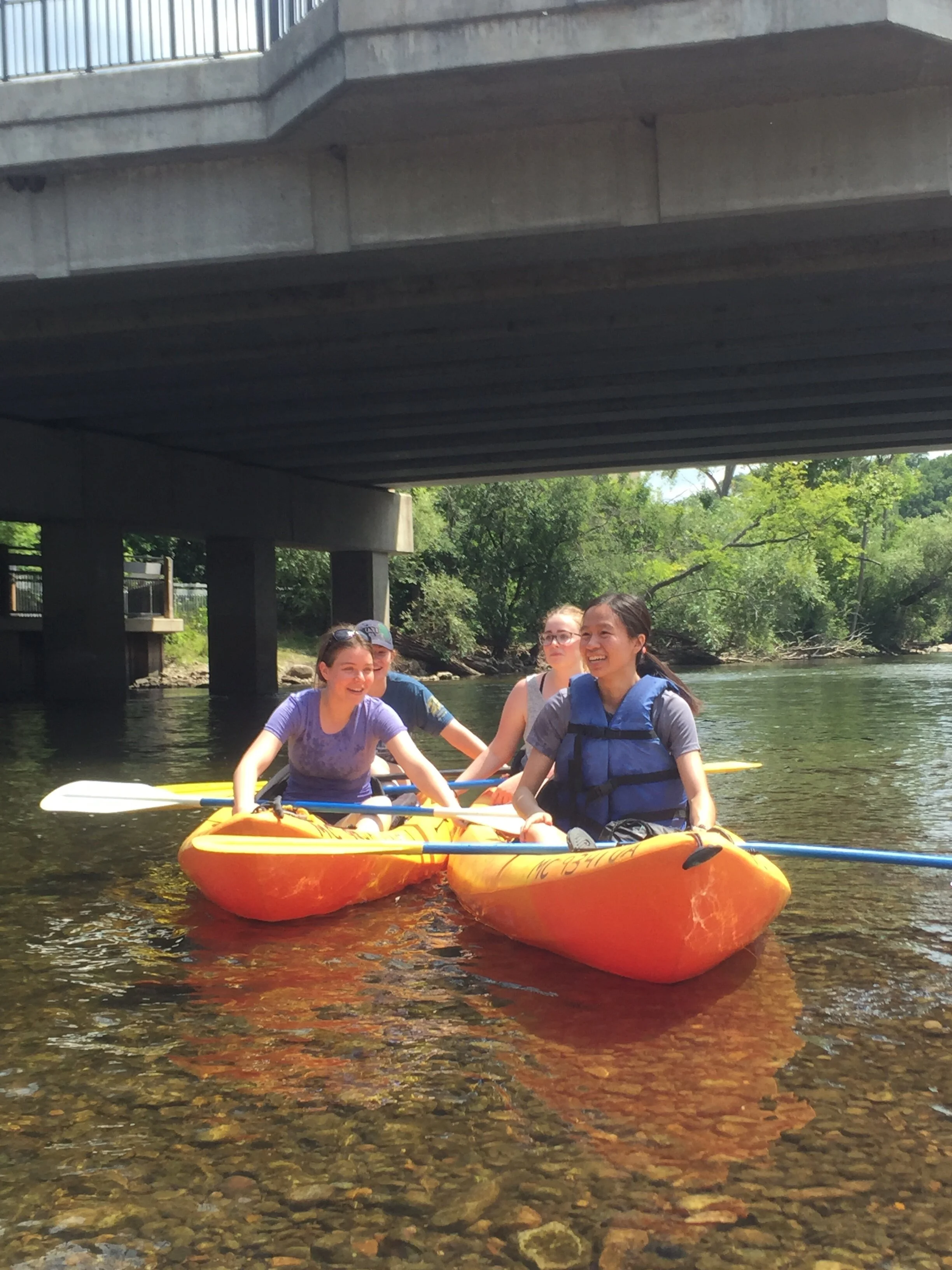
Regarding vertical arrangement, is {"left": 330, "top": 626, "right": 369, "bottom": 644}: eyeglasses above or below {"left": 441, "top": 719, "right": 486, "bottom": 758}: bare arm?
above

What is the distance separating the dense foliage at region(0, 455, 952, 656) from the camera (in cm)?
3497

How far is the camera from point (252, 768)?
5.42 meters

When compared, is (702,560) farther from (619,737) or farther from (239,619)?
(619,737)

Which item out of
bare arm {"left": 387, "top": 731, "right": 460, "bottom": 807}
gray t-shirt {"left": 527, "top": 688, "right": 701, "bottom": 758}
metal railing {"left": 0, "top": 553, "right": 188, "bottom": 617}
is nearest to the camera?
gray t-shirt {"left": 527, "top": 688, "right": 701, "bottom": 758}

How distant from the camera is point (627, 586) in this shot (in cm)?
3516

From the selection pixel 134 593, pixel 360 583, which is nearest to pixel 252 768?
pixel 360 583

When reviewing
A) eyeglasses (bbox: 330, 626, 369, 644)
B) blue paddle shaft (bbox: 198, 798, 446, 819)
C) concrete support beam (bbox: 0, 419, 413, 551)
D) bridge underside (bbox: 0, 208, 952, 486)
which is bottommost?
blue paddle shaft (bbox: 198, 798, 446, 819)

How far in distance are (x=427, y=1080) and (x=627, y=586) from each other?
32.1 meters

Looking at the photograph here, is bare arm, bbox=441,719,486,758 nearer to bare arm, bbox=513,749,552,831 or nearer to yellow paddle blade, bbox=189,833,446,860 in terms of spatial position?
yellow paddle blade, bbox=189,833,446,860

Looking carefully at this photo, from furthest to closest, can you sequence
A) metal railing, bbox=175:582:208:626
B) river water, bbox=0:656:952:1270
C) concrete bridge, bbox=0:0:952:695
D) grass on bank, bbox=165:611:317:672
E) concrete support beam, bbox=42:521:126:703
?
metal railing, bbox=175:582:208:626 → grass on bank, bbox=165:611:317:672 → concrete support beam, bbox=42:521:126:703 → concrete bridge, bbox=0:0:952:695 → river water, bbox=0:656:952:1270

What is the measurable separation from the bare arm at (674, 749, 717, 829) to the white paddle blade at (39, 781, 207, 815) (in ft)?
9.47

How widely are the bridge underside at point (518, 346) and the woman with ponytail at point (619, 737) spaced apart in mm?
6200

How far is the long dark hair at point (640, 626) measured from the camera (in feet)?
15.3

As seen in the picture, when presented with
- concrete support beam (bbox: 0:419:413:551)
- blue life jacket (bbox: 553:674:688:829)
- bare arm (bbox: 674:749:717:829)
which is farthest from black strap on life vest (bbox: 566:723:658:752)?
concrete support beam (bbox: 0:419:413:551)
